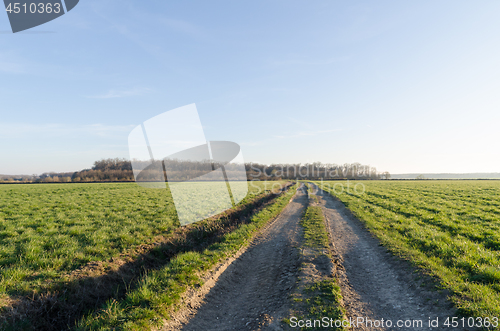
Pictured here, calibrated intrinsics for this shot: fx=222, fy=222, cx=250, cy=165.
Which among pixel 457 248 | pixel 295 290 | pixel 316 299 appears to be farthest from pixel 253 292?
pixel 457 248

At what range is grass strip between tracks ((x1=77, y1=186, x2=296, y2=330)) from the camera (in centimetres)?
459

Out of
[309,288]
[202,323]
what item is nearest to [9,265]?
[202,323]

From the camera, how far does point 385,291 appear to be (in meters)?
5.97

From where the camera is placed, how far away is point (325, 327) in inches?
171

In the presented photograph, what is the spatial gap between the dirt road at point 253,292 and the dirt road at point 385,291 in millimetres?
1584

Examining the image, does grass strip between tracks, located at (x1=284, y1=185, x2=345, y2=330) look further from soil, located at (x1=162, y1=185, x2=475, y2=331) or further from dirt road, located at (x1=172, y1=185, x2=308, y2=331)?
dirt road, located at (x1=172, y1=185, x2=308, y2=331)

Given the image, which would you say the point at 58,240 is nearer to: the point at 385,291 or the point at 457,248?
the point at 385,291

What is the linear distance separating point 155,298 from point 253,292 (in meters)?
2.59

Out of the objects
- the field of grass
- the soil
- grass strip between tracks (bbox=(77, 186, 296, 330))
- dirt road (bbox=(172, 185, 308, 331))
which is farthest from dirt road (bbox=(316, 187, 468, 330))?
the field of grass

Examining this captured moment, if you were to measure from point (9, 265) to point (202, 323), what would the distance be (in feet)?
21.6

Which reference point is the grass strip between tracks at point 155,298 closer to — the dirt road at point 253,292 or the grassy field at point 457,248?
the dirt road at point 253,292

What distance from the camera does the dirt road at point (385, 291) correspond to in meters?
4.85

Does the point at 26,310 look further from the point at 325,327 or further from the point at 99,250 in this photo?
the point at 325,327

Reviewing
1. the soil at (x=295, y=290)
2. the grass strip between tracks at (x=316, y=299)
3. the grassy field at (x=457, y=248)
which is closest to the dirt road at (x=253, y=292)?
the soil at (x=295, y=290)
